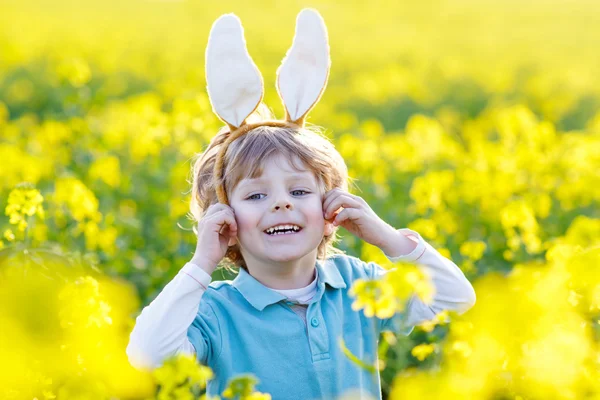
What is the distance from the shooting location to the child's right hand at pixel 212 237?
2311 millimetres

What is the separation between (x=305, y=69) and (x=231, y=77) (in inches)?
8.5

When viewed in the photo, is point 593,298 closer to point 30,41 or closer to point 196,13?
point 30,41

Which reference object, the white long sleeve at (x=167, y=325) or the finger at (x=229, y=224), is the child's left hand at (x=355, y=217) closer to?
the finger at (x=229, y=224)

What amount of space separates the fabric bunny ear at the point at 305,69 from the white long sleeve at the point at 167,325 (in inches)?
24.1

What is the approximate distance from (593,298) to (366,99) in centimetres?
946

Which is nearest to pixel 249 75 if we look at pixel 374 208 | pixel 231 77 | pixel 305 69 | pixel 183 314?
pixel 231 77

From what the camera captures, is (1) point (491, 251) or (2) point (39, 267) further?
(1) point (491, 251)

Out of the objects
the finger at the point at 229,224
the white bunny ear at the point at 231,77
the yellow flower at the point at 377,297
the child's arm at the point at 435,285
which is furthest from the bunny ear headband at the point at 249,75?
the yellow flower at the point at 377,297

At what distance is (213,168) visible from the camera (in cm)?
257

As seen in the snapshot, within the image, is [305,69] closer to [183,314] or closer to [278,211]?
[278,211]

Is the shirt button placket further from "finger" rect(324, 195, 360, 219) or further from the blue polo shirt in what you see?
"finger" rect(324, 195, 360, 219)

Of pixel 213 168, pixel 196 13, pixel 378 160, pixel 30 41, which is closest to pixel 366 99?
pixel 378 160

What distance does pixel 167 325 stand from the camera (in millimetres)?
2186

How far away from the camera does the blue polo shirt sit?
2.32 m
